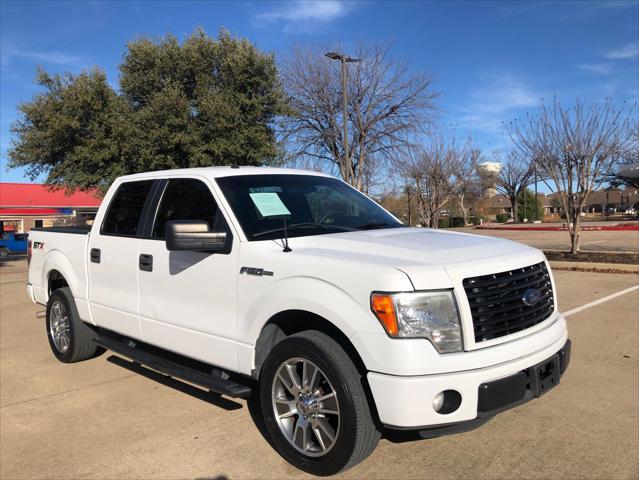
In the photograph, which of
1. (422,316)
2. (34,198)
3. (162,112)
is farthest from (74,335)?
(34,198)

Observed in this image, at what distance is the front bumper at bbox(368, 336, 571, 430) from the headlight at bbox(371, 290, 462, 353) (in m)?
0.19

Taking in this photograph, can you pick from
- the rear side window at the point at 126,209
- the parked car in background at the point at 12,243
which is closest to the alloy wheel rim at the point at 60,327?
the rear side window at the point at 126,209

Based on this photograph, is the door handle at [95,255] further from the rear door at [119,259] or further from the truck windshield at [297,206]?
the truck windshield at [297,206]

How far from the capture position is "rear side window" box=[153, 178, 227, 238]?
399 cm

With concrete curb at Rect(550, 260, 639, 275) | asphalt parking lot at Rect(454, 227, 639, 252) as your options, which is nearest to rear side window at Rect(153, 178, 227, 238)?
concrete curb at Rect(550, 260, 639, 275)

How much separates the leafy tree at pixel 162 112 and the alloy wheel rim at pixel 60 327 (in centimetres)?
1234

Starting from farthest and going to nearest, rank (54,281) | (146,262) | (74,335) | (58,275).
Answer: (54,281) < (58,275) < (74,335) < (146,262)

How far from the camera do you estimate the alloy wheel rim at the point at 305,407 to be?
121 inches

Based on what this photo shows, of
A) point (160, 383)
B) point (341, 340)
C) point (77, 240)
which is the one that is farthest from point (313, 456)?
point (77, 240)

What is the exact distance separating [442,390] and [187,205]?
2.55 meters

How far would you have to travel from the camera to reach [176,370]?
3953 mm

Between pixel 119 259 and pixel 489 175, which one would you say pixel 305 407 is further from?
pixel 489 175

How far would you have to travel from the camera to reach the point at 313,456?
10.3ft

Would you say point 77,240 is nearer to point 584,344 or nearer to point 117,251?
point 117,251
